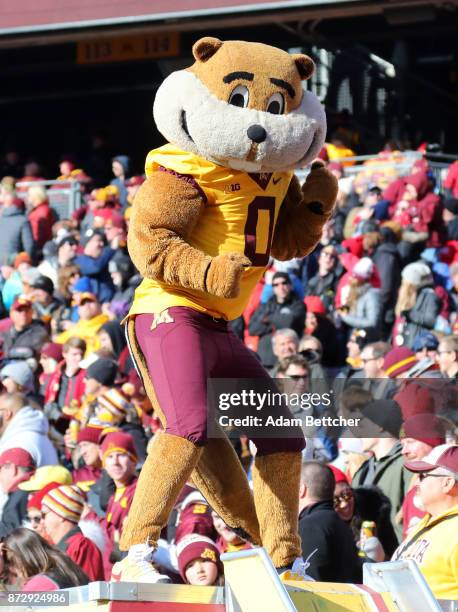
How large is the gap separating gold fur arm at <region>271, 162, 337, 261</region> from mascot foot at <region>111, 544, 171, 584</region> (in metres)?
1.29

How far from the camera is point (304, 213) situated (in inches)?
194

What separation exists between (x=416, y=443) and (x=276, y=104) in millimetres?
1779

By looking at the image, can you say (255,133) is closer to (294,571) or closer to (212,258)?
(212,258)

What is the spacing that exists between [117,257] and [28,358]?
52.5 inches

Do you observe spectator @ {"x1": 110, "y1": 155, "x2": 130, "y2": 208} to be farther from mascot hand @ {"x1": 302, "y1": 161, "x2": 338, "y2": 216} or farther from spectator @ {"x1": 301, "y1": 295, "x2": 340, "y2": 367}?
mascot hand @ {"x1": 302, "y1": 161, "x2": 338, "y2": 216}

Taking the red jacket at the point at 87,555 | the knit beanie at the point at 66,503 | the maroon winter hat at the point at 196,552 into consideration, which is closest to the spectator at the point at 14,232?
the knit beanie at the point at 66,503

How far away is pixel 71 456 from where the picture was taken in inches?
334

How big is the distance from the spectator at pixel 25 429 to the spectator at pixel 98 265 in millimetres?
2832

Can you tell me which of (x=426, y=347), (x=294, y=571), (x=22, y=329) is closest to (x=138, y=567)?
(x=294, y=571)

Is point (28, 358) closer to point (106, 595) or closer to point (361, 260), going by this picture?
point (361, 260)

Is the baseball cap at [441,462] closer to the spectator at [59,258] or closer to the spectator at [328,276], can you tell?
the spectator at [328,276]

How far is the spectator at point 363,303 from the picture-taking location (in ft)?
31.2

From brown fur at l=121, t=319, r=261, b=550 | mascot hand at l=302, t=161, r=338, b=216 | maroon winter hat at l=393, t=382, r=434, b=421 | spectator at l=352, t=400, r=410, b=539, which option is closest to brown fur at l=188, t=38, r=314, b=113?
mascot hand at l=302, t=161, r=338, b=216

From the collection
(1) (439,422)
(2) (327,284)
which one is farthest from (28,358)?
(1) (439,422)
